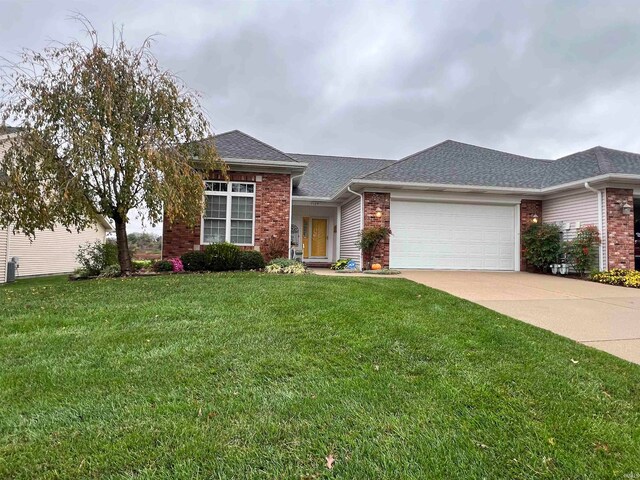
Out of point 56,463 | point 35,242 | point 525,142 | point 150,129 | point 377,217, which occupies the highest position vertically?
point 525,142

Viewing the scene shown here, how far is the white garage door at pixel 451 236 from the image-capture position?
1242 centimetres

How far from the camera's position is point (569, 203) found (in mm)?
12125

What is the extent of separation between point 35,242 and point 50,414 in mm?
16396

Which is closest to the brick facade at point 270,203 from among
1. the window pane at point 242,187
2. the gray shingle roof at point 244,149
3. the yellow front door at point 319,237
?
the window pane at point 242,187

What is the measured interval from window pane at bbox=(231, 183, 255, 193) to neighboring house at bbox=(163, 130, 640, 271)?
1.3 inches

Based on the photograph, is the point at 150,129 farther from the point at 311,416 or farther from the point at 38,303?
the point at 311,416

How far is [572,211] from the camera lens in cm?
1197

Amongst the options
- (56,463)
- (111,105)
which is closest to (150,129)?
(111,105)

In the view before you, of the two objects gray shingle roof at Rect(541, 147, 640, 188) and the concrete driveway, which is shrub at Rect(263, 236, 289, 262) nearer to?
the concrete driveway

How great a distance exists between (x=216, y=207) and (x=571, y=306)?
32.3 feet

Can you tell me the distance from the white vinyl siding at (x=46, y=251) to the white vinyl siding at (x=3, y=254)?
0.43 meters

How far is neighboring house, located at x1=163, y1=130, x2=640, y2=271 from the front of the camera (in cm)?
1106

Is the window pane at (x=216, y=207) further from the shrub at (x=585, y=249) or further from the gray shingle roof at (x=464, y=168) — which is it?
the shrub at (x=585, y=249)

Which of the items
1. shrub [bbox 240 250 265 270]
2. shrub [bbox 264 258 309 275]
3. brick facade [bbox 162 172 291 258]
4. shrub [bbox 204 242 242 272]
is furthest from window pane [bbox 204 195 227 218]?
shrub [bbox 264 258 309 275]
